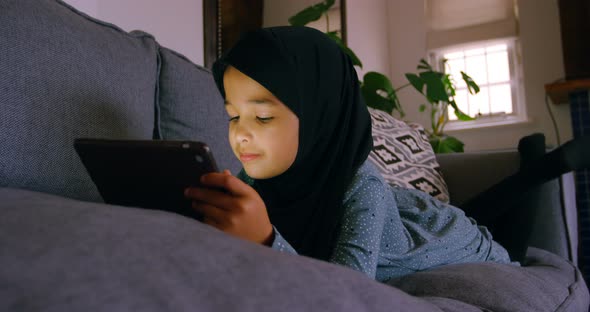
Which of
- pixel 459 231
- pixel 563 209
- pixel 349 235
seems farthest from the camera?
pixel 563 209

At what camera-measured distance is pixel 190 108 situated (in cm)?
111

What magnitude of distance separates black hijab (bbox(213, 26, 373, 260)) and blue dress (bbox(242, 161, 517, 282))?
0.03 metres

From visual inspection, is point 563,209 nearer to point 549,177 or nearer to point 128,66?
point 549,177

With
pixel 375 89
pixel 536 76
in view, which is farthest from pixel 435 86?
pixel 536 76

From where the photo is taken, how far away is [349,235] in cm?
74

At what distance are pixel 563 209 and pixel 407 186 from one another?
0.46 metres

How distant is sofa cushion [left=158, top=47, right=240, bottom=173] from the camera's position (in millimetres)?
1078

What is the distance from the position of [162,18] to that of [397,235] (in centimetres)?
142

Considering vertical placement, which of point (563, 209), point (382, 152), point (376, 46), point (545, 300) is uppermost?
point (376, 46)

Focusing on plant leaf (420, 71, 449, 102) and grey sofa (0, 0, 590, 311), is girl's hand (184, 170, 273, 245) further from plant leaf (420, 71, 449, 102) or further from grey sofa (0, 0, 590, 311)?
plant leaf (420, 71, 449, 102)

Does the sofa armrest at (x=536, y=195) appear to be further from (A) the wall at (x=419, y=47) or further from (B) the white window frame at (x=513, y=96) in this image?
(B) the white window frame at (x=513, y=96)

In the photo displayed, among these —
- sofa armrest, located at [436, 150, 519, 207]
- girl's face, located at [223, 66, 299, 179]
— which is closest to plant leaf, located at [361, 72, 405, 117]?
sofa armrest, located at [436, 150, 519, 207]

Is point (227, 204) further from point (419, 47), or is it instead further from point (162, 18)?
point (419, 47)

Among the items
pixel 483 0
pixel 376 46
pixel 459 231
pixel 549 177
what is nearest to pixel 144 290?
pixel 459 231
